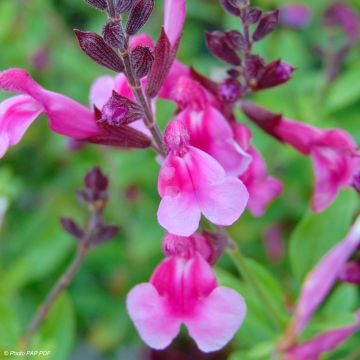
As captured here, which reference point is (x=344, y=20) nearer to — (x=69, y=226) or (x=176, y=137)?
(x=69, y=226)

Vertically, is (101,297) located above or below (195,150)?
below

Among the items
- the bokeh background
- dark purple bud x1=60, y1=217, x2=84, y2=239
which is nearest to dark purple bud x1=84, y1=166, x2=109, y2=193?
dark purple bud x1=60, y1=217, x2=84, y2=239

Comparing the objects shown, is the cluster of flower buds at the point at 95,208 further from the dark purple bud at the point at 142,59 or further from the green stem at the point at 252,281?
the dark purple bud at the point at 142,59

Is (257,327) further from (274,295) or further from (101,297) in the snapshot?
(101,297)

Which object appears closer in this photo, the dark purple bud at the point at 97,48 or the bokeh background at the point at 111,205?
the dark purple bud at the point at 97,48

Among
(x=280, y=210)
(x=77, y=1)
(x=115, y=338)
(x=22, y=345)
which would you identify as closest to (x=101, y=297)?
(x=115, y=338)

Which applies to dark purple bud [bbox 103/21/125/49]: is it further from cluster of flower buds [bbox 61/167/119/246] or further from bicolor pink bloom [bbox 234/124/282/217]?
cluster of flower buds [bbox 61/167/119/246]

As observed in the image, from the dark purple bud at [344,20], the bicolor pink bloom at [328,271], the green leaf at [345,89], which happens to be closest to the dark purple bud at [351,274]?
the bicolor pink bloom at [328,271]
